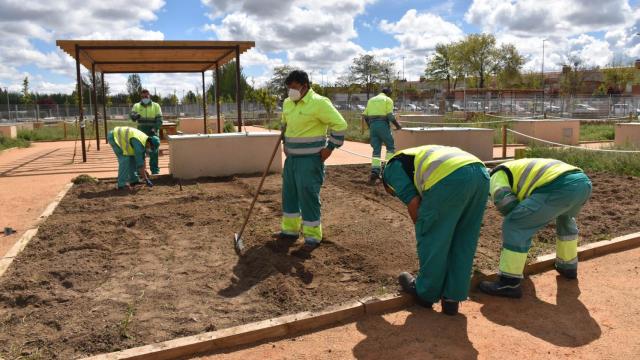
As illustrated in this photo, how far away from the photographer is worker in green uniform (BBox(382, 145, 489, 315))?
3.41 meters

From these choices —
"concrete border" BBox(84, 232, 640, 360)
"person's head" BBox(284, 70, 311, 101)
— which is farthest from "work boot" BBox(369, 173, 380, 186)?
"concrete border" BBox(84, 232, 640, 360)

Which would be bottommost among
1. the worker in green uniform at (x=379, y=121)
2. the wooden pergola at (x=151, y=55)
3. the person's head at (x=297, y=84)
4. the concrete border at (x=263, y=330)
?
the concrete border at (x=263, y=330)

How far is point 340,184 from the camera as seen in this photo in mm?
8984

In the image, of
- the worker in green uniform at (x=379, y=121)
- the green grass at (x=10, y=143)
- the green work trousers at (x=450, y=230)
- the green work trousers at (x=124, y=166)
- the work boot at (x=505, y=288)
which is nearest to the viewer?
the green work trousers at (x=450, y=230)

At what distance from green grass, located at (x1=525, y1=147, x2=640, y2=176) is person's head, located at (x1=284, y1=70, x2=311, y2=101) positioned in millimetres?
7209

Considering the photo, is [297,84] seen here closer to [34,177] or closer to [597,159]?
[597,159]

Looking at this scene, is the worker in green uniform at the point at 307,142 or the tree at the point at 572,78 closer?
the worker in green uniform at the point at 307,142

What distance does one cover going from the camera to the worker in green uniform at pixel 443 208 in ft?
11.2

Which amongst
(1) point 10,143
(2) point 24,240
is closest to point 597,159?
(2) point 24,240

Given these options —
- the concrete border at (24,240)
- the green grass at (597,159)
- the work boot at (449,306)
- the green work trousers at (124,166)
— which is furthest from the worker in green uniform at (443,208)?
the green grass at (597,159)

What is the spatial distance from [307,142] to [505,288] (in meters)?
2.31

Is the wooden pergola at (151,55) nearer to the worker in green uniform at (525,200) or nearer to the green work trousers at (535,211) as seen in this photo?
the worker in green uniform at (525,200)

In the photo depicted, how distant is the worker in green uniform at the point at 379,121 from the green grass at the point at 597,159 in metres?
3.80

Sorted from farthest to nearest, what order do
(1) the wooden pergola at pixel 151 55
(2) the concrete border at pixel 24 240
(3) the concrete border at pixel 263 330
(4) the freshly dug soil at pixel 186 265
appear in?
(1) the wooden pergola at pixel 151 55 < (2) the concrete border at pixel 24 240 < (4) the freshly dug soil at pixel 186 265 < (3) the concrete border at pixel 263 330
